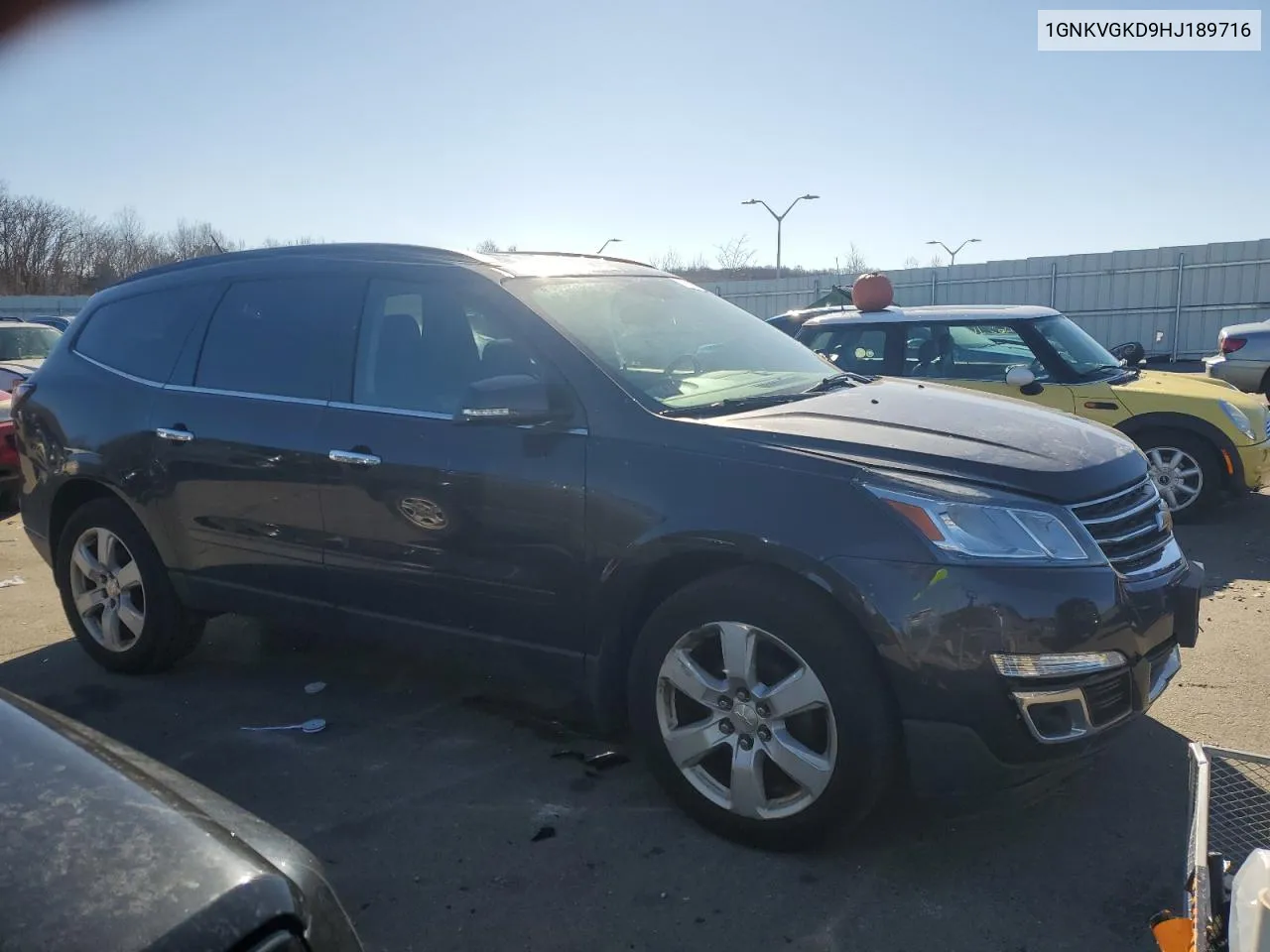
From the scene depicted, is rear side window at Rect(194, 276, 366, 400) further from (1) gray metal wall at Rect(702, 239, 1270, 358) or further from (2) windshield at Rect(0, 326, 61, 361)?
(1) gray metal wall at Rect(702, 239, 1270, 358)

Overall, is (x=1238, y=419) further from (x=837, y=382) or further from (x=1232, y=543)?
(x=837, y=382)

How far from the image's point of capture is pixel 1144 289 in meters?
23.7

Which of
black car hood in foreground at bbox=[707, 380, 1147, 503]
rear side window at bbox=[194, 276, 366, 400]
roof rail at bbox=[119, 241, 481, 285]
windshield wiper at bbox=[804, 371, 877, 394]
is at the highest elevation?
roof rail at bbox=[119, 241, 481, 285]

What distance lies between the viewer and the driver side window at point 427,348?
3.68 metres

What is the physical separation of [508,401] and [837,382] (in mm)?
1532

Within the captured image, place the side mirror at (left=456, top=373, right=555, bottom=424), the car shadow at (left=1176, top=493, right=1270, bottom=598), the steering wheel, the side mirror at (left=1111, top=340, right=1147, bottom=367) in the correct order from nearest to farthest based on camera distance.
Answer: the side mirror at (left=456, top=373, right=555, bottom=424), the steering wheel, the car shadow at (left=1176, top=493, right=1270, bottom=598), the side mirror at (left=1111, top=340, right=1147, bottom=367)

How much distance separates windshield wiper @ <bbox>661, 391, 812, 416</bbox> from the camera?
3338mm

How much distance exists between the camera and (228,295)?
4520 millimetres

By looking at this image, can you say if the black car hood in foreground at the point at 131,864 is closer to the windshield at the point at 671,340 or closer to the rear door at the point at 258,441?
the windshield at the point at 671,340

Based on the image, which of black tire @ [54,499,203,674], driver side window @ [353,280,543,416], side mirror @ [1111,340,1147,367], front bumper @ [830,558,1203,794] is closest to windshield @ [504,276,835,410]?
driver side window @ [353,280,543,416]

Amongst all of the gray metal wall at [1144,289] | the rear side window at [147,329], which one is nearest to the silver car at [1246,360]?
the gray metal wall at [1144,289]

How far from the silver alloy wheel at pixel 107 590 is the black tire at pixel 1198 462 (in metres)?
6.75

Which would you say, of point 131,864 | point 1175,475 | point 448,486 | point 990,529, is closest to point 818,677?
point 990,529

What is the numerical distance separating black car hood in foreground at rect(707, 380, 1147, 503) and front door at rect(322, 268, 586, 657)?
0.66 meters
